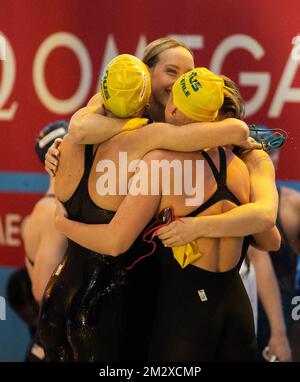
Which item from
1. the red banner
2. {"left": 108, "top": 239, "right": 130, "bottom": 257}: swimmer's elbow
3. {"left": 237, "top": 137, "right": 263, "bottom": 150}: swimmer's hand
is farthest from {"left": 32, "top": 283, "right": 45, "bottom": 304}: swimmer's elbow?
{"left": 237, "top": 137, "right": 263, "bottom": 150}: swimmer's hand

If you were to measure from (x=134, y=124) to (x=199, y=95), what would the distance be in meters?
0.26

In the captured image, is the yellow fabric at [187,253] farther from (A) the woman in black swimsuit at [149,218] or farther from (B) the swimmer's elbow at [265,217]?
(B) the swimmer's elbow at [265,217]

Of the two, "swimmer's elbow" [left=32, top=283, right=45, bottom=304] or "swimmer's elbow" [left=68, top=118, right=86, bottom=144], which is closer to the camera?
"swimmer's elbow" [left=68, top=118, right=86, bottom=144]

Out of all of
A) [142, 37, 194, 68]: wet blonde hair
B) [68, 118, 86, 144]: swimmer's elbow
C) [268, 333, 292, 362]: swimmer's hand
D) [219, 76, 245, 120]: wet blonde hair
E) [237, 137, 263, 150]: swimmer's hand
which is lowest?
[268, 333, 292, 362]: swimmer's hand

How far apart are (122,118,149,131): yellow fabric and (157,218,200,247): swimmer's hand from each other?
37 cm

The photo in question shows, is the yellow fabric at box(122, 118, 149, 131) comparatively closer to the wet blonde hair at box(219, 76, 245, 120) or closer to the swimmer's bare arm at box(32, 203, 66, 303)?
the wet blonde hair at box(219, 76, 245, 120)

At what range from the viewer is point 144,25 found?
3.29 meters

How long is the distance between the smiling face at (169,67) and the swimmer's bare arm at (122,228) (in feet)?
1.49

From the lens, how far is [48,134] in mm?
3359

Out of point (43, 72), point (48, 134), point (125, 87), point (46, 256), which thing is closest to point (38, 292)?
point (46, 256)

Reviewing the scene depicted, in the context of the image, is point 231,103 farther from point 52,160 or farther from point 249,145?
point 52,160

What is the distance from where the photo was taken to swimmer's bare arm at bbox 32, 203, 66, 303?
10.7 ft

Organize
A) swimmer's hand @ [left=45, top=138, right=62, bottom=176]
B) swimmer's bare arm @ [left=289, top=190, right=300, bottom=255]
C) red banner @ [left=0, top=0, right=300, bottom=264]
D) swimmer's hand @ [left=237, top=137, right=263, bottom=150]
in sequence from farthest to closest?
swimmer's bare arm @ [left=289, top=190, right=300, bottom=255]
red banner @ [left=0, top=0, right=300, bottom=264]
swimmer's hand @ [left=45, top=138, right=62, bottom=176]
swimmer's hand @ [left=237, top=137, right=263, bottom=150]

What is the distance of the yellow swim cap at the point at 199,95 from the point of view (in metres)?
2.24
